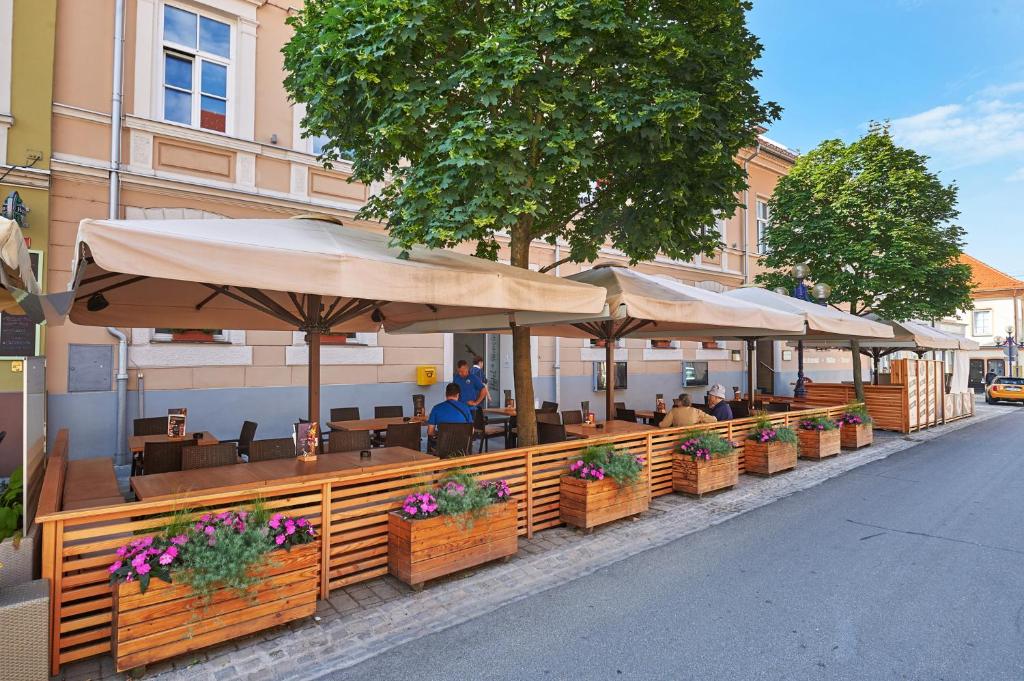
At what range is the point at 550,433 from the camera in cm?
676

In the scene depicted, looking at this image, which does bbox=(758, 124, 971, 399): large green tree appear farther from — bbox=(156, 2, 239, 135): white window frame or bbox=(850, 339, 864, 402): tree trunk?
bbox=(156, 2, 239, 135): white window frame

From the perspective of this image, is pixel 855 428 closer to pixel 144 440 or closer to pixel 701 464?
pixel 701 464

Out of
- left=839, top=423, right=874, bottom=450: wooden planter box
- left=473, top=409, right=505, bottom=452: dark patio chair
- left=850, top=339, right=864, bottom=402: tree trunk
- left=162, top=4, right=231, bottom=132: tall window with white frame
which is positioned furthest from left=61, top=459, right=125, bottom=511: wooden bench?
left=850, top=339, right=864, bottom=402: tree trunk

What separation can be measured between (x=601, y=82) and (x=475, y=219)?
2.18m

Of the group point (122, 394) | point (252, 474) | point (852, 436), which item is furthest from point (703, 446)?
point (122, 394)

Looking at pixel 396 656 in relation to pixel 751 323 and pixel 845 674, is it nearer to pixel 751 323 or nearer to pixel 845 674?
pixel 845 674

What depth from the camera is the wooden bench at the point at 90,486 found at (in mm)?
3688

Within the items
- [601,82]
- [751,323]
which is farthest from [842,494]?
[601,82]

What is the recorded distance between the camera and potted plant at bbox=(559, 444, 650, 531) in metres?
5.25

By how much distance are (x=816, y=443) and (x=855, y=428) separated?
1939 millimetres

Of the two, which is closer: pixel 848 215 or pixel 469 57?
pixel 469 57

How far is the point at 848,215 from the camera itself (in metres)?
13.5

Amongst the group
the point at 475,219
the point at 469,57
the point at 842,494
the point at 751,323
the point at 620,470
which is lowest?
the point at 842,494

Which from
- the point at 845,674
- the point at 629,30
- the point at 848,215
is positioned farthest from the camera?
the point at 848,215
